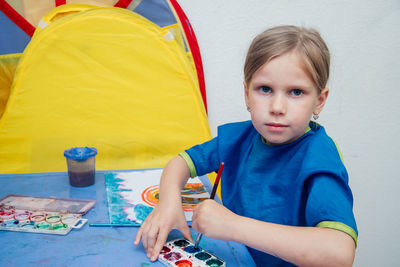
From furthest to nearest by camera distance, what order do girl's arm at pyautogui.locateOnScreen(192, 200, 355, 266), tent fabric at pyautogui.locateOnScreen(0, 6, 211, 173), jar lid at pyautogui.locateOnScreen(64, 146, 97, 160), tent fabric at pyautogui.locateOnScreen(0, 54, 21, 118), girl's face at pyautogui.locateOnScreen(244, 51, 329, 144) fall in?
tent fabric at pyautogui.locateOnScreen(0, 54, 21, 118), tent fabric at pyautogui.locateOnScreen(0, 6, 211, 173), jar lid at pyautogui.locateOnScreen(64, 146, 97, 160), girl's face at pyautogui.locateOnScreen(244, 51, 329, 144), girl's arm at pyautogui.locateOnScreen(192, 200, 355, 266)

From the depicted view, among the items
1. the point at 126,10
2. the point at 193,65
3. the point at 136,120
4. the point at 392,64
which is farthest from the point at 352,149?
the point at 126,10

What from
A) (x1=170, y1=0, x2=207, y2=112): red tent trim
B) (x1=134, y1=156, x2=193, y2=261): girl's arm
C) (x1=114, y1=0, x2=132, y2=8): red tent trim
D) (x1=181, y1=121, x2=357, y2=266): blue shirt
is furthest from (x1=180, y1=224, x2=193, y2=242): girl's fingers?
(x1=114, y1=0, x2=132, y2=8): red tent trim

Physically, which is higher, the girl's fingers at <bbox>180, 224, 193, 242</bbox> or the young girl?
the young girl

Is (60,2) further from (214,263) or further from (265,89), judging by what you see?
(214,263)

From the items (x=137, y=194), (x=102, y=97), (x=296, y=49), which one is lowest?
(x=137, y=194)

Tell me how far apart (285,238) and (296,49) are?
0.94 feet

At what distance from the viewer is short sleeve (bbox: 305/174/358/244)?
1.28ft

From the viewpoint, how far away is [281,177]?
1.73 feet

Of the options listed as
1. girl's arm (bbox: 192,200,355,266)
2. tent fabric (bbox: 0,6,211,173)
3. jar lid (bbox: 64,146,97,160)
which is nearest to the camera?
girl's arm (bbox: 192,200,355,266)

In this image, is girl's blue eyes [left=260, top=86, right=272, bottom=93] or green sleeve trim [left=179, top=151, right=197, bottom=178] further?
green sleeve trim [left=179, top=151, right=197, bottom=178]

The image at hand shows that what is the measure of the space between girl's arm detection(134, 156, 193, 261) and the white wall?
0.44 metres

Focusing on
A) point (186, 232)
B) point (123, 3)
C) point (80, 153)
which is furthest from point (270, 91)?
point (123, 3)

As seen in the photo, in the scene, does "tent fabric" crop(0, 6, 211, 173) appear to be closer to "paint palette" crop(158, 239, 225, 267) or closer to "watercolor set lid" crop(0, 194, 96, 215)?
"watercolor set lid" crop(0, 194, 96, 215)

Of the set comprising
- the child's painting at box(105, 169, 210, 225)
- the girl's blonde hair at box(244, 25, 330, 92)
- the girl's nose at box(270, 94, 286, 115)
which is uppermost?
the girl's blonde hair at box(244, 25, 330, 92)
